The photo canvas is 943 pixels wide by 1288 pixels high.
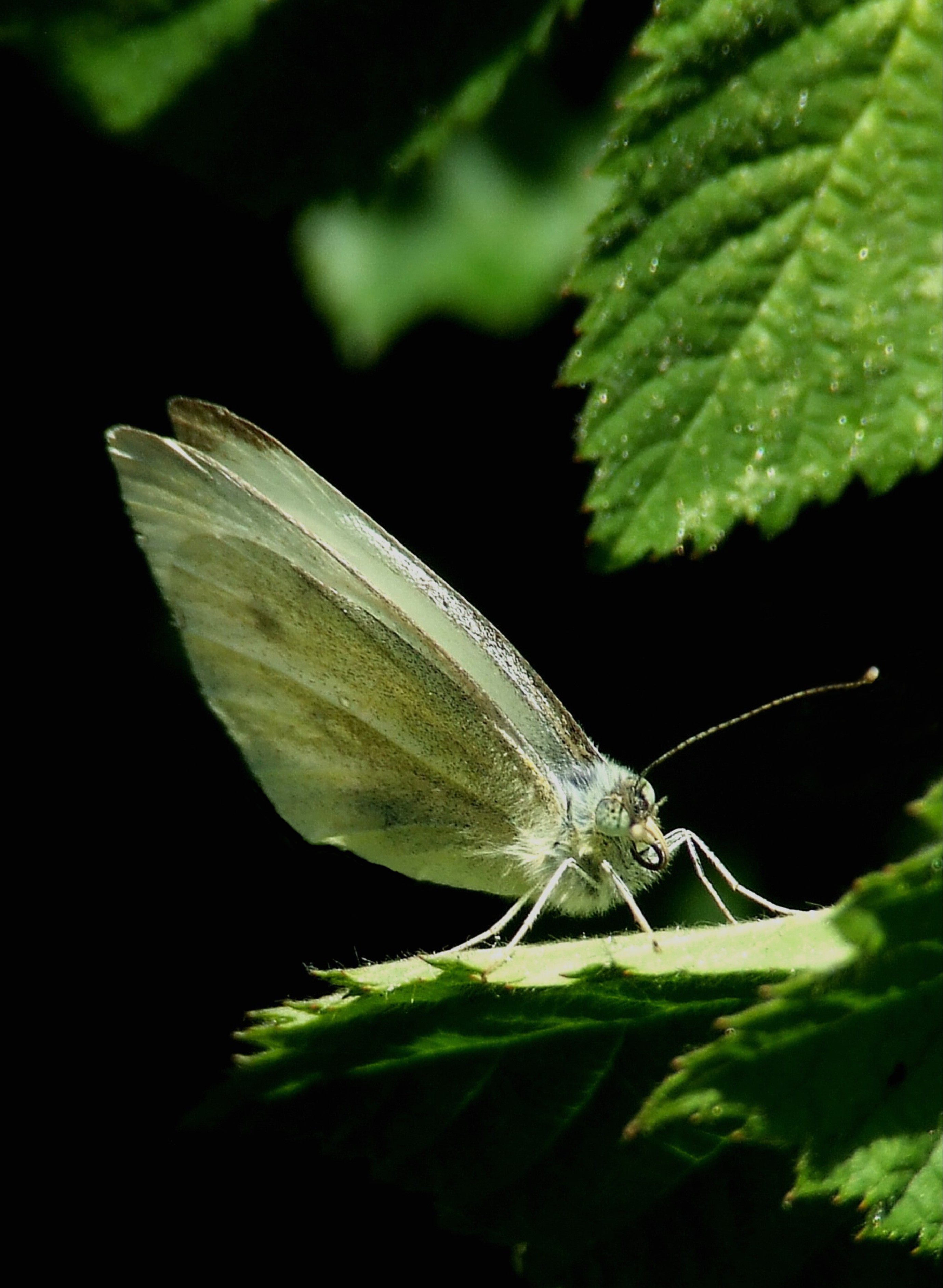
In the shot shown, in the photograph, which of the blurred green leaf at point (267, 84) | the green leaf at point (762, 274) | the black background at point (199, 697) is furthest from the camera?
the black background at point (199, 697)

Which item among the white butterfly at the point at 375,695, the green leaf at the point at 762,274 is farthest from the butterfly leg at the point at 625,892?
the green leaf at the point at 762,274

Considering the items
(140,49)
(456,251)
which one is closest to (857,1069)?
(140,49)

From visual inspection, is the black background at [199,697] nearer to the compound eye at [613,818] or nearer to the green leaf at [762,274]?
the compound eye at [613,818]

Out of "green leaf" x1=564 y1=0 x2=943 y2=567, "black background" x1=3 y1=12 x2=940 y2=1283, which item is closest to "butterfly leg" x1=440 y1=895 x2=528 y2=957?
"black background" x1=3 y1=12 x2=940 y2=1283

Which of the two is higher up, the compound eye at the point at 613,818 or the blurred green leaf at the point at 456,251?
the blurred green leaf at the point at 456,251

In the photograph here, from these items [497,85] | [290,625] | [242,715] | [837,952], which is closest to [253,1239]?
[242,715]

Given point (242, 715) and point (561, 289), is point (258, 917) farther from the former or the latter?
point (561, 289)
